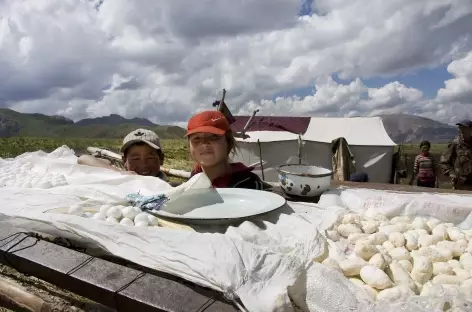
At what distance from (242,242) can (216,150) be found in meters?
1.08

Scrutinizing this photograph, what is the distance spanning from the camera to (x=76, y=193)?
6.42ft

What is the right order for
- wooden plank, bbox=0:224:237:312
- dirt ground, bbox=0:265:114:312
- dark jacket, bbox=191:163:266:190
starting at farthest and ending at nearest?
dark jacket, bbox=191:163:266:190 < dirt ground, bbox=0:265:114:312 < wooden plank, bbox=0:224:237:312

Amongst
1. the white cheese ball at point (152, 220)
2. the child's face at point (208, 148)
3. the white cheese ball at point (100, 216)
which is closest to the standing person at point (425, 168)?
the child's face at point (208, 148)

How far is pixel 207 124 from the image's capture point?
2004mm

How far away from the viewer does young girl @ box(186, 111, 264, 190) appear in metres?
2.02

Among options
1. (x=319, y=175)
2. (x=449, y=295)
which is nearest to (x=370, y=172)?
(x=319, y=175)

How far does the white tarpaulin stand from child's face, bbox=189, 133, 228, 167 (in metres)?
0.29

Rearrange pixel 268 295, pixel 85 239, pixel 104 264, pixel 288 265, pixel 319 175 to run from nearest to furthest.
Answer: pixel 268 295
pixel 288 265
pixel 104 264
pixel 85 239
pixel 319 175

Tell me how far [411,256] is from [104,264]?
102cm

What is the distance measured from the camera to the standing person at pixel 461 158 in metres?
5.64

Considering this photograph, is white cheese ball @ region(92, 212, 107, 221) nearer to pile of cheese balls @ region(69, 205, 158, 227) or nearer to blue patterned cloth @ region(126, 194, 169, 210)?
pile of cheese balls @ region(69, 205, 158, 227)

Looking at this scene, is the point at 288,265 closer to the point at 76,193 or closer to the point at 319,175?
the point at 319,175

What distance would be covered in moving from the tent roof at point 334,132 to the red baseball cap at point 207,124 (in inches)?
347

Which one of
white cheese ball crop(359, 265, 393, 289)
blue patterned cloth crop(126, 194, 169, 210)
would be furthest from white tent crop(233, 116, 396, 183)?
white cheese ball crop(359, 265, 393, 289)
